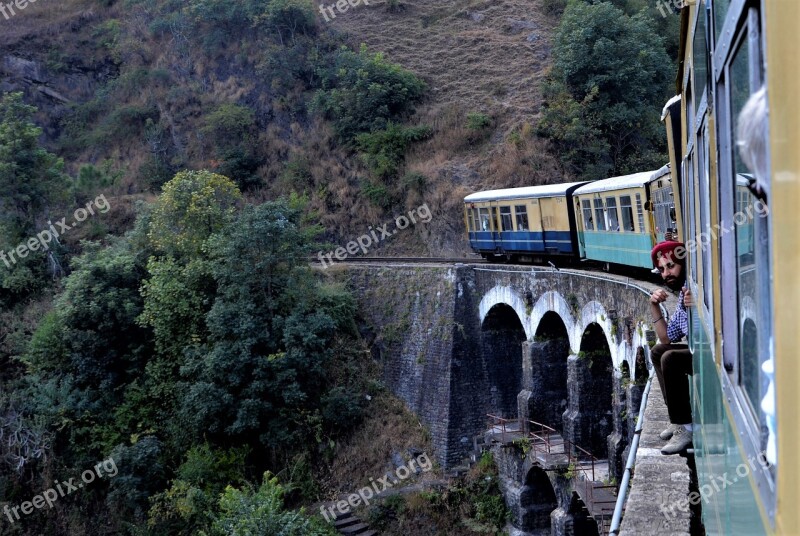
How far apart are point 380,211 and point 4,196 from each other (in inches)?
466

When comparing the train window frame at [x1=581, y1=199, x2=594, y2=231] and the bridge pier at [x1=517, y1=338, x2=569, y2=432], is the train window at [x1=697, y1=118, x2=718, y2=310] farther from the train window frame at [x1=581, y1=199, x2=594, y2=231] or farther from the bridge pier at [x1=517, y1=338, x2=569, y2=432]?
the bridge pier at [x1=517, y1=338, x2=569, y2=432]

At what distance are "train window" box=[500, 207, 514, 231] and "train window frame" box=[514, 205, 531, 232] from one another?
0.32 metres

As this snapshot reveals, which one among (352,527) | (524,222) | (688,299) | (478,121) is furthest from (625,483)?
(478,121)

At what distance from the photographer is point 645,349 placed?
1066 cm

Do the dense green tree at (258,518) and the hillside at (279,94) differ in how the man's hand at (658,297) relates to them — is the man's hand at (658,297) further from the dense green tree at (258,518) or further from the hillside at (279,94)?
the hillside at (279,94)

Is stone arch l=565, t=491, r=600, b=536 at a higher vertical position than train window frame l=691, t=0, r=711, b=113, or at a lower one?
lower

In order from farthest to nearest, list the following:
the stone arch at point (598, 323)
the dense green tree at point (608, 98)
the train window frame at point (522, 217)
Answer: the dense green tree at point (608, 98) → the train window frame at point (522, 217) → the stone arch at point (598, 323)

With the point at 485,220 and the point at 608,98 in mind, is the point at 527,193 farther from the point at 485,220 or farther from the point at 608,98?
the point at 608,98

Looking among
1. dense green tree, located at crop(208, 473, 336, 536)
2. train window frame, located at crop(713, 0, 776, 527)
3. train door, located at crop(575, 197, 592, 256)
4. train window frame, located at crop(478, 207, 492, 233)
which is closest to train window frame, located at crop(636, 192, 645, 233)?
train door, located at crop(575, 197, 592, 256)

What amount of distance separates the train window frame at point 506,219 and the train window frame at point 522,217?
0.27 meters

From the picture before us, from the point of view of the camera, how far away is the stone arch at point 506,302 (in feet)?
56.4

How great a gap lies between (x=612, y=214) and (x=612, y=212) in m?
0.04

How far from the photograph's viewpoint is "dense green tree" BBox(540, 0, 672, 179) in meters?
26.3

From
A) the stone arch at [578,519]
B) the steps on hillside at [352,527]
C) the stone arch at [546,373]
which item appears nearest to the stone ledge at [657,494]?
the stone arch at [578,519]
